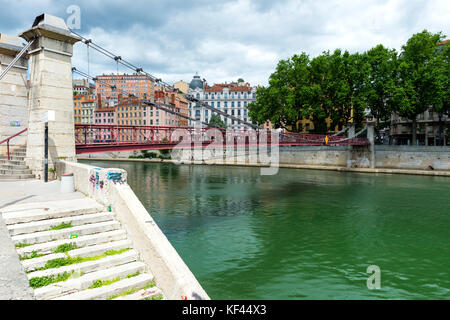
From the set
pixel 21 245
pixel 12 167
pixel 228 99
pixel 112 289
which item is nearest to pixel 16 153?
pixel 12 167

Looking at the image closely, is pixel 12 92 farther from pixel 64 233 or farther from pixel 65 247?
pixel 65 247

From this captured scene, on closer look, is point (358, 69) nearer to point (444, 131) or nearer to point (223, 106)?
point (444, 131)

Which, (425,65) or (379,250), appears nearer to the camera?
(379,250)

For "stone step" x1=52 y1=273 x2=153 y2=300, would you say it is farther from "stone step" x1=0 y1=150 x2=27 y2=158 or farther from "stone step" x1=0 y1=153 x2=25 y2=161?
"stone step" x1=0 y1=150 x2=27 y2=158

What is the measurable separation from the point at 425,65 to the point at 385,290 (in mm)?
35202

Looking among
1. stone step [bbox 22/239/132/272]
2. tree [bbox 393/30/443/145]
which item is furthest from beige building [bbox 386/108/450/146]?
stone step [bbox 22/239/132/272]

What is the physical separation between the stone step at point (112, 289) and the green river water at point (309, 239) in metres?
2.55

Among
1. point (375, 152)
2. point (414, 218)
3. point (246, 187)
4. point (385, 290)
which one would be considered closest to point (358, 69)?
point (375, 152)

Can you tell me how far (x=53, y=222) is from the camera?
6375 millimetres

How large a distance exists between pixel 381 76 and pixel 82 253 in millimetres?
39353

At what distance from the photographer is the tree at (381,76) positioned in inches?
1428

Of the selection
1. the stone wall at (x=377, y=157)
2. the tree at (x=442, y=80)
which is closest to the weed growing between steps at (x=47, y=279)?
the stone wall at (x=377, y=157)

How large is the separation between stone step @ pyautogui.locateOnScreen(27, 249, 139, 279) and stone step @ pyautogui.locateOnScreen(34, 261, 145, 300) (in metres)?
0.09
